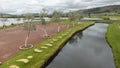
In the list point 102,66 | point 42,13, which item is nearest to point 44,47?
point 102,66

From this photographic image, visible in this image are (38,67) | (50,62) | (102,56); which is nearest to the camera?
(38,67)

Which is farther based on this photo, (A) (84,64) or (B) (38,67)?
(A) (84,64)

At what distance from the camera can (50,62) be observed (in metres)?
35.1

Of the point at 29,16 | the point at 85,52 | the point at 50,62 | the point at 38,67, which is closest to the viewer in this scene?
the point at 38,67

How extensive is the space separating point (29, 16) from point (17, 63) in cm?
2130

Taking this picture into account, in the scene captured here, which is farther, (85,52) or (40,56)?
(85,52)

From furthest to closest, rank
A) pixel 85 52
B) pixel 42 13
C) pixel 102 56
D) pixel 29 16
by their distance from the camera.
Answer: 1. pixel 42 13
2. pixel 29 16
3. pixel 85 52
4. pixel 102 56

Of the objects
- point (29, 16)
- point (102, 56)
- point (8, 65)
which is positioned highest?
point (29, 16)

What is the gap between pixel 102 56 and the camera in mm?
38781

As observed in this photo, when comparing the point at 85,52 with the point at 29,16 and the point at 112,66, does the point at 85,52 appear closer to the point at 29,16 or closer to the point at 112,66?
the point at 112,66

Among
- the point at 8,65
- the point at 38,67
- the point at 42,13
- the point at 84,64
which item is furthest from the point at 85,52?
the point at 42,13

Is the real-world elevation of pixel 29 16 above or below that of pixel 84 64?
above

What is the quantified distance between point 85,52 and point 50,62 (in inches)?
407

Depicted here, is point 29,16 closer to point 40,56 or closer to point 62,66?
point 40,56
